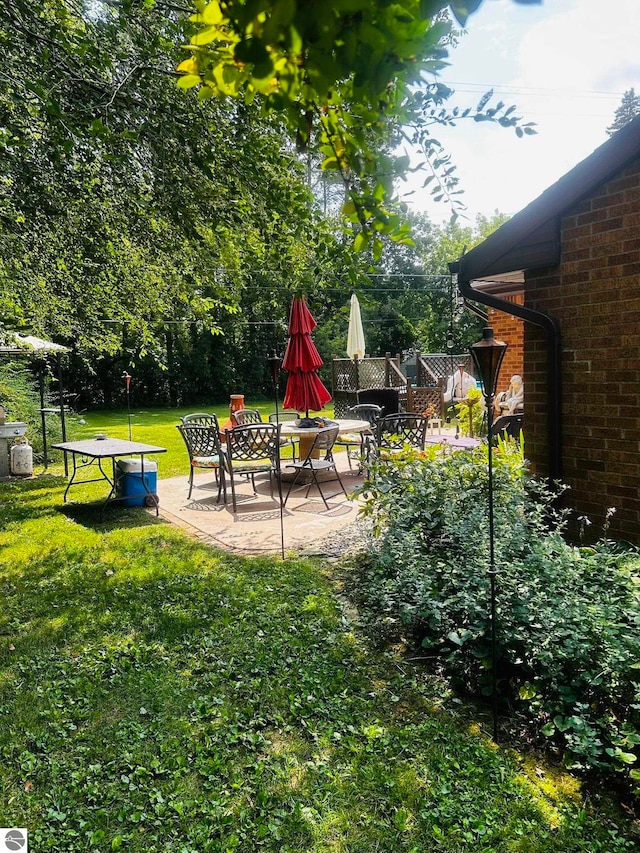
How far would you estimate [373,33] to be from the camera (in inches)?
26.7

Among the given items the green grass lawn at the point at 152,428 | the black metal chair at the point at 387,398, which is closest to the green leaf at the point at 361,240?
the green grass lawn at the point at 152,428

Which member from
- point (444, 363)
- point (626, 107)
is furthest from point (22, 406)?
point (626, 107)

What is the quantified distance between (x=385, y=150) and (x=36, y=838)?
268cm

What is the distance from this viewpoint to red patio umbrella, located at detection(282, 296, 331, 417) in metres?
8.16

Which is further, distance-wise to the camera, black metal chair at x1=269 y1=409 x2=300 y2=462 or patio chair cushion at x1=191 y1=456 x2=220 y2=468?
black metal chair at x1=269 y1=409 x2=300 y2=462

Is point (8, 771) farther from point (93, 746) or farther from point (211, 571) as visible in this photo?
point (211, 571)

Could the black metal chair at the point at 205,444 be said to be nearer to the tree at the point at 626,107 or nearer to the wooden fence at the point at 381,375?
the wooden fence at the point at 381,375

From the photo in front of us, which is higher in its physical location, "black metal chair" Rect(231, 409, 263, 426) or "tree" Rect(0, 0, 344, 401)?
"tree" Rect(0, 0, 344, 401)

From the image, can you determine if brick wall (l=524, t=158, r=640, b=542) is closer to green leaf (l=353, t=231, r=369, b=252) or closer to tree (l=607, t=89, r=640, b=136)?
green leaf (l=353, t=231, r=369, b=252)

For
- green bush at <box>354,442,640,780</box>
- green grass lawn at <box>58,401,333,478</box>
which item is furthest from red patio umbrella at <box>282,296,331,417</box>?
Result: green bush at <box>354,442,640,780</box>

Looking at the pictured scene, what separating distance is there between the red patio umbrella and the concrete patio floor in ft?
4.02

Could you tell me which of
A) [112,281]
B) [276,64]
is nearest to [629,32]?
[276,64]

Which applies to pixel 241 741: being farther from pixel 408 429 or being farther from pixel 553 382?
pixel 408 429

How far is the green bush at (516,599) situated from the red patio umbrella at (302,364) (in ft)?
13.2
